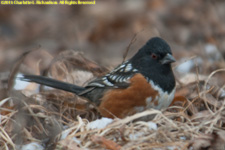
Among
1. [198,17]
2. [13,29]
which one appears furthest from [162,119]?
[13,29]

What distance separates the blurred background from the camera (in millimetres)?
5238

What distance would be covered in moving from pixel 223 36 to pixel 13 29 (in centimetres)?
326

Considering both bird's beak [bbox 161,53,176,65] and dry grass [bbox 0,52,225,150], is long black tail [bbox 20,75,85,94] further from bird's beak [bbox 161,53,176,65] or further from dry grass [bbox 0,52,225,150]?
bird's beak [bbox 161,53,176,65]

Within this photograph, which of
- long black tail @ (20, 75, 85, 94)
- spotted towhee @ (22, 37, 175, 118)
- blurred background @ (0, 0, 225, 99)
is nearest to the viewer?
spotted towhee @ (22, 37, 175, 118)

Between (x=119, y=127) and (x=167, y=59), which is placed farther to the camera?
(x=167, y=59)

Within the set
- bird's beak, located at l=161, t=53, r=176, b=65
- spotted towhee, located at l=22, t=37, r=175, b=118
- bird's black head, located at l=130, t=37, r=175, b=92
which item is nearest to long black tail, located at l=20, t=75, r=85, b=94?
spotted towhee, located at l=22, t=37, r=175, b=118

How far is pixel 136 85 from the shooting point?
304cm

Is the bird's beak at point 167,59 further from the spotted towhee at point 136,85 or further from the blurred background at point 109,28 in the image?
the blurred background at point 109,28

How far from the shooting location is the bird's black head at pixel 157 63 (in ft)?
10.0

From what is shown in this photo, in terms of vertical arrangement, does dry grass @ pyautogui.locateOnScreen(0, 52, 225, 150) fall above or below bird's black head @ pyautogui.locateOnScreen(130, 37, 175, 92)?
below

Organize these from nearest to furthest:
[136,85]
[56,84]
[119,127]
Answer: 1. [119,127]
2. [136,85]
3. [56,84]

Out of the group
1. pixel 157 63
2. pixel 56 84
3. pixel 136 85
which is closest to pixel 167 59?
pixel 157 63

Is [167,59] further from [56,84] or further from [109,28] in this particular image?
[109,28]

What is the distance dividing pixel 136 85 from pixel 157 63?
237mm
